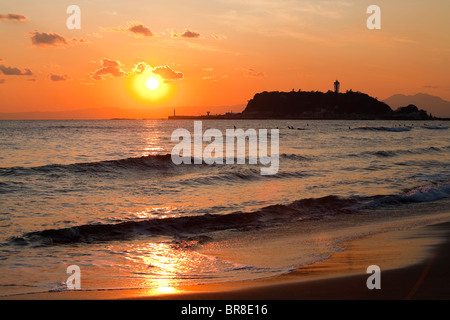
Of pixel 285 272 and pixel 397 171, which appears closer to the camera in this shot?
pixel 285 272

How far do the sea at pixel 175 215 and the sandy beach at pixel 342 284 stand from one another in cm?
45

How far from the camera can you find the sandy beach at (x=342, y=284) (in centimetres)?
676

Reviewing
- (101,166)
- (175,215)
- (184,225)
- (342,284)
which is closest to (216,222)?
(184,225)

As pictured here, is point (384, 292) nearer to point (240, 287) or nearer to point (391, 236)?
point (240, 287)

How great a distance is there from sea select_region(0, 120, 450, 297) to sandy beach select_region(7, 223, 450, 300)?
0.45m

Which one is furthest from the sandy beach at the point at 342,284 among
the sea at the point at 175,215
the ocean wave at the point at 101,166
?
the ocean wave at the point at 101,166

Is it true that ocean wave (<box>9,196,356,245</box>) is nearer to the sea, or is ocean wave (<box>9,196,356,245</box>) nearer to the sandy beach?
the sea

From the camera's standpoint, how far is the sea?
29.3 ft

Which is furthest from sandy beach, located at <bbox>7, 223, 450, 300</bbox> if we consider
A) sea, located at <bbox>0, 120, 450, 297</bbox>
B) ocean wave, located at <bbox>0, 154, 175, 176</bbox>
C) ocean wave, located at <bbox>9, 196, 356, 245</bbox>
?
ocean wave, located at <bbox>0, 154, 175, 176</bbox>

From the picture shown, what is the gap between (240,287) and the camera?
7.48 meters

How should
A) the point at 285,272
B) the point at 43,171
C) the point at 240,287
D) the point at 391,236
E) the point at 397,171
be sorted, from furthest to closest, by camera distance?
the point at 397,171 → the point at 43,171 → the point at 391,236 → the point at 285,272 → the point at 240,287

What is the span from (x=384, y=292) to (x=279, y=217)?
8.61 m
